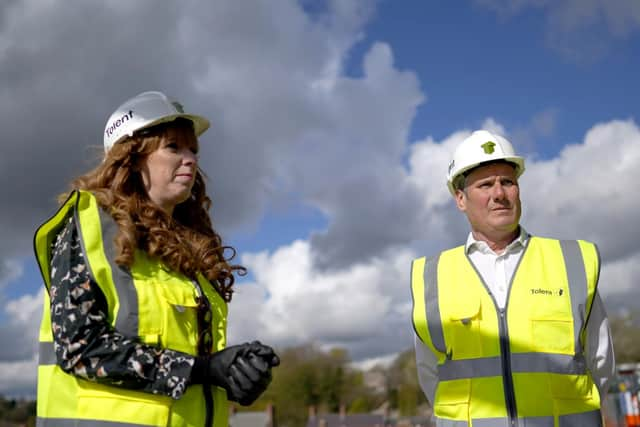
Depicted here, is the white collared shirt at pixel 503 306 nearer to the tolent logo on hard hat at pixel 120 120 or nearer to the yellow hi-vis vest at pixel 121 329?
the yellow hi-vis vest at pixel 121 329

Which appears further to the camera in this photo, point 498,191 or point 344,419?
point 344,419

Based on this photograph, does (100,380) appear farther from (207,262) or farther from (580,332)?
(580,332)

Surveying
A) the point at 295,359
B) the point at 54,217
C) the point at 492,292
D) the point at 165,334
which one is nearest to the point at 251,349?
the point at 165,334

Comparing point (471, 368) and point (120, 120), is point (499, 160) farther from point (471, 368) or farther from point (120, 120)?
point (120, 120)

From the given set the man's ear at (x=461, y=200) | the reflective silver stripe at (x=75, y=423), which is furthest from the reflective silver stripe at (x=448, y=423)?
the reflective silver stripe at (x=75, y=423)

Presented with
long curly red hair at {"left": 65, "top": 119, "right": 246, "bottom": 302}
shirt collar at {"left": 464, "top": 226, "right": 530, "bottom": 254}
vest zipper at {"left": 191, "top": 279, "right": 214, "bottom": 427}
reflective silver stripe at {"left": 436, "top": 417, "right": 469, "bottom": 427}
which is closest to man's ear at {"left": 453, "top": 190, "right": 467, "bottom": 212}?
shirt collar at {"left": 464, "top": 226, "right": 530, "bottom": 254}

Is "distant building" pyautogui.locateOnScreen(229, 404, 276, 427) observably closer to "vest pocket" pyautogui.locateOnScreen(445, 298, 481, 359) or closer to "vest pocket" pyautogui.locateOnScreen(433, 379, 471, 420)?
"vest pocket" pyautogui.locateOnScreen(433, 379, 471, 420)

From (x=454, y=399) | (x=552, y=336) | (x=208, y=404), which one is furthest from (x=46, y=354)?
(x=552, y=336)

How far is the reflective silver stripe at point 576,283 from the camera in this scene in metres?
3.93

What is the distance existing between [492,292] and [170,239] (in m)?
2.03

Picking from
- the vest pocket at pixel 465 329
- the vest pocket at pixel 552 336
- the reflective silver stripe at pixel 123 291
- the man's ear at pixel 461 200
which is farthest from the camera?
the man's ear at pixel 461 200

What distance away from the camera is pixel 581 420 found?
12.4ft

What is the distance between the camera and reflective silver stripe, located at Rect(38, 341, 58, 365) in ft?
8.66

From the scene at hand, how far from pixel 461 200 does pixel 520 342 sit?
103 centimetres
